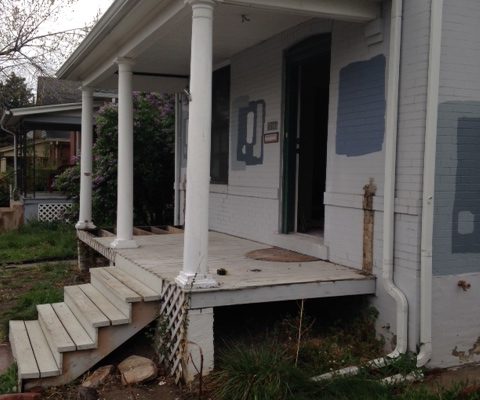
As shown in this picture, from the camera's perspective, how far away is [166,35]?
675 cm

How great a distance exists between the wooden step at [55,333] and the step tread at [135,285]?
71cm

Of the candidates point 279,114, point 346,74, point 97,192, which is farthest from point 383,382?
point 97,192

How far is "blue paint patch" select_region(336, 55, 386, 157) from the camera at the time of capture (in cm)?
534

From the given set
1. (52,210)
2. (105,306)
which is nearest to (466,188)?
(105,306)

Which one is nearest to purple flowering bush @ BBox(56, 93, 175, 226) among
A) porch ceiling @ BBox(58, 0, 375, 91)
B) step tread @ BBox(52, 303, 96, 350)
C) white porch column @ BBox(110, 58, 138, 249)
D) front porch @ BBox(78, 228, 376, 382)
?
porch ceiling @ BBox(58, 0, 375, 91)

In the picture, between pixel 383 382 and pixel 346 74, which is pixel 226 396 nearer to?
pixel 383 382

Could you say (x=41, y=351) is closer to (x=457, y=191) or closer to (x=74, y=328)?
(x=74, y=328)

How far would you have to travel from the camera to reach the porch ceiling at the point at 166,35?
17.3ft

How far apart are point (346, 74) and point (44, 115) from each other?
487 inches

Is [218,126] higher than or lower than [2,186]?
higher

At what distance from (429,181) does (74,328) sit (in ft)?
11.1

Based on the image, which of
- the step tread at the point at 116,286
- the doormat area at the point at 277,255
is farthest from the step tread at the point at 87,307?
the doormat area at the point at 277,255

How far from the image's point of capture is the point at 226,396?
4.18m

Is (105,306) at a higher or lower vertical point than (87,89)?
lower
